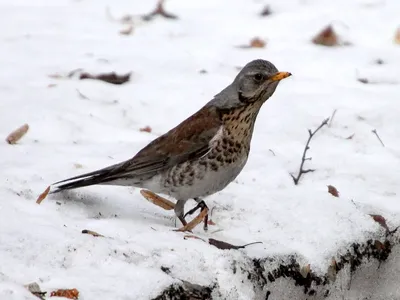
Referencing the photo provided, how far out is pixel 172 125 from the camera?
266 inches

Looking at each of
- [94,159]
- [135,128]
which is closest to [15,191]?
[94,159]

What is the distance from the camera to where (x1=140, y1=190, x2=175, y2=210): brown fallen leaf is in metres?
5.54

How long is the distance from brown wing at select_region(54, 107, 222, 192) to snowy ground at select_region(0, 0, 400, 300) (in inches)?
6.6

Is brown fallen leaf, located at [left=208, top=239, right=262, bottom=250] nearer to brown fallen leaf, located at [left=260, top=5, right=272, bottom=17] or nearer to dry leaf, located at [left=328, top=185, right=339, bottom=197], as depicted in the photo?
dry leaf, located at [left=328, top=185, right=339, bottom=197]

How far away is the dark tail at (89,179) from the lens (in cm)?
512

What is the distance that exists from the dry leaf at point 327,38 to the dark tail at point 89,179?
3756mm

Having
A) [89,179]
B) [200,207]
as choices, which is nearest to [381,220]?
[200,207]

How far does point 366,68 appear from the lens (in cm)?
792

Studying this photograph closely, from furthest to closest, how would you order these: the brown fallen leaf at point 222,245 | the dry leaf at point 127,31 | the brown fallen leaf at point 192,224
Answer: the dry leaf at point 127,31
the brown fallen leaf at point 192,224
the brown fallen leaf at point 222,245

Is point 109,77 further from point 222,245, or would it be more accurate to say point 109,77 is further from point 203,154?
point 222,245

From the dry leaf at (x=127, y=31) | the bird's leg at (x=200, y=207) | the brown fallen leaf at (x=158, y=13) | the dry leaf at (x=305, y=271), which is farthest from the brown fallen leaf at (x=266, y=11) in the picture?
the dry leaf at (x=305, y=271)

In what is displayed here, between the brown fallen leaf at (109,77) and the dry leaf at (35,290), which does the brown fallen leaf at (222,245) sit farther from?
the brown fallen leaf at (109,77)

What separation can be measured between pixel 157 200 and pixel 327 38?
11.6ft

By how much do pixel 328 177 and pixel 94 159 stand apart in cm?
157
